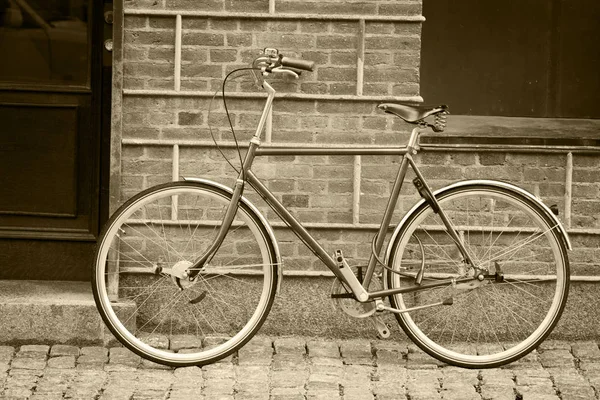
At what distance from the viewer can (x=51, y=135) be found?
21.2 feet

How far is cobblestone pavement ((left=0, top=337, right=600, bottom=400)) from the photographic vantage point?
534cm

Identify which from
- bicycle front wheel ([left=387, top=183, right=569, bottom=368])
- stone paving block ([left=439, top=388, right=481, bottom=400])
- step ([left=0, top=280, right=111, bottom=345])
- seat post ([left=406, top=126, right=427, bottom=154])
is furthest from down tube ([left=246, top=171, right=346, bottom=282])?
step ([left=0, top=280, right=111, bottom=345])

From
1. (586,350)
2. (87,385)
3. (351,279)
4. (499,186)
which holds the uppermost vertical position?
(499,186)

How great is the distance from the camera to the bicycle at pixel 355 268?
18.5 ft

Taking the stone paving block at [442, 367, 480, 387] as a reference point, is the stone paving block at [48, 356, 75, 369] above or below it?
below

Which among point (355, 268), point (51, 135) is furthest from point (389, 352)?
A: point (51, 135)

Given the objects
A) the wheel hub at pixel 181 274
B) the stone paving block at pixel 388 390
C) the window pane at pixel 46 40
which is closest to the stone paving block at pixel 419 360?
the stone paving block at pixel 388 390

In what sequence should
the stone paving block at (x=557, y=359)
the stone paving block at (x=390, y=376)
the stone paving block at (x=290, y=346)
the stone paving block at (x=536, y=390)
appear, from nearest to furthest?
the stone paving block at (x=536, y=390) → the stone paving block at (x=390, y=376) → the stone paving block at (x=557, y=359) → the stone paving block at (x=290, y=346)

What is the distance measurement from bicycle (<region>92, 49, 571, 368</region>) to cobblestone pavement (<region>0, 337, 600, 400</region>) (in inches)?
4.7

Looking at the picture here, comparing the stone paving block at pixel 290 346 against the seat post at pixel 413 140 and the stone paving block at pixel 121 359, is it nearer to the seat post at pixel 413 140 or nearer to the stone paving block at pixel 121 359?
the stone paving block at pixel 121 359

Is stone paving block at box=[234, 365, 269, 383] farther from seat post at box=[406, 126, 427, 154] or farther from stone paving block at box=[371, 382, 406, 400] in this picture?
seat post at box=[406, 126, 427, 154]

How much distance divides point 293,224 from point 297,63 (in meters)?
0.76

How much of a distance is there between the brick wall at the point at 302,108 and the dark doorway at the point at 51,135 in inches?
15.3

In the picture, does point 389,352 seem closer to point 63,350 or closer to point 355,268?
point 355,268
